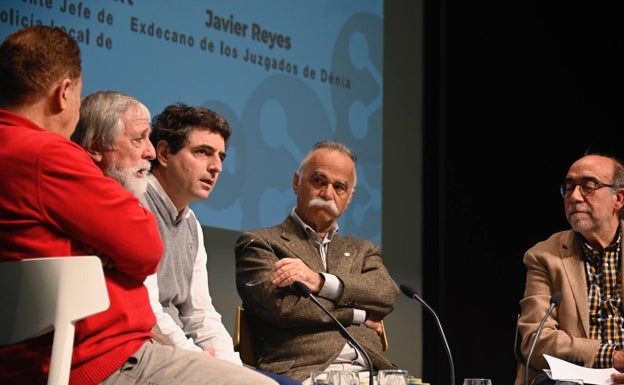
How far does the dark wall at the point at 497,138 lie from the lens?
6363mm

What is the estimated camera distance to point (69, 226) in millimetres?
2180

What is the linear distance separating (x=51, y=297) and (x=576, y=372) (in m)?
2.39

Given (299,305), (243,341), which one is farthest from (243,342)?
(299,305)

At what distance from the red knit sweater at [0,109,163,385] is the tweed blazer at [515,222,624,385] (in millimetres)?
2278

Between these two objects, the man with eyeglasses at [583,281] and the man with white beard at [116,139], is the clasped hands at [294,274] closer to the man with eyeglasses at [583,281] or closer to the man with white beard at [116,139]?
the man with white beard at [116,139]

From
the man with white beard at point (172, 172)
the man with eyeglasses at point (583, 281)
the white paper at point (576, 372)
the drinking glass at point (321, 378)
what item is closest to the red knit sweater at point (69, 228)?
the drinking glass at point (321, 378)

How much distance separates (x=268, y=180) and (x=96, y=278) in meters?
2.99

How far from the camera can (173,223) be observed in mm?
3461

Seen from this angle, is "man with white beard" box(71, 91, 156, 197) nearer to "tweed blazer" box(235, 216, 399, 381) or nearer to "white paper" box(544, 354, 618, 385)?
"tweed blazer" box(235, 216, 399, 381)

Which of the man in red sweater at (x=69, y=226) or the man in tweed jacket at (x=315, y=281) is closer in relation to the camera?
the man in red sweater at (x=69, y=226)

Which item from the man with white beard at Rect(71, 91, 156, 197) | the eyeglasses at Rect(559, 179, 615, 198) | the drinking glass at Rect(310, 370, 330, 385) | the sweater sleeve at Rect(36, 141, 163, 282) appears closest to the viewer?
the sweater sleeve at Rect(36, 141, 163, 282)

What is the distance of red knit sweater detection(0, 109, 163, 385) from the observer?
85.2 inches

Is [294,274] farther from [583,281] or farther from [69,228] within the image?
[69,228]

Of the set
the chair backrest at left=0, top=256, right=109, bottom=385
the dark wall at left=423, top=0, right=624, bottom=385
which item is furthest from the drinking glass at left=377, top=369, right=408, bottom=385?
the dark wall at left=423, top=0, right=624, bottom=385
